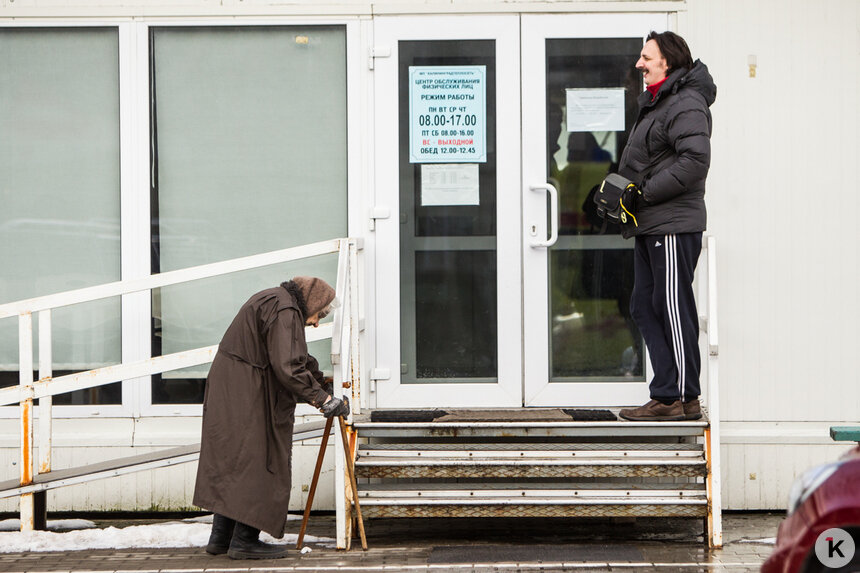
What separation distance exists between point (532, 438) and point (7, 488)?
9.08 ft

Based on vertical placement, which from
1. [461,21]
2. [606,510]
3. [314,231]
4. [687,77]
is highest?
[461,21]

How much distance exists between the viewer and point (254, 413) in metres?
5.40

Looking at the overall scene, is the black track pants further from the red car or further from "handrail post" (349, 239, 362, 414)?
the red car

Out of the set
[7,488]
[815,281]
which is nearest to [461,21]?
[815,281]

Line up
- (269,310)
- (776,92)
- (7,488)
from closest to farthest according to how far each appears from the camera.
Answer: (269,310)
(7,488)
(776,92)

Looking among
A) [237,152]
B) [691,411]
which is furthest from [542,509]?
[237,152]

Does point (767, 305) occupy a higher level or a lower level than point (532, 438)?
higher

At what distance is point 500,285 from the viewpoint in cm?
652

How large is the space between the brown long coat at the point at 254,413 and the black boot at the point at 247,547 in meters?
0.12

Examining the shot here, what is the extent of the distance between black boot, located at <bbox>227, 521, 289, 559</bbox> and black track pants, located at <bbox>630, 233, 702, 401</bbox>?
2104 mm

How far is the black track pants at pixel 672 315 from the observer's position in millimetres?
5676

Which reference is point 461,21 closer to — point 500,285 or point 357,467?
point 500,285

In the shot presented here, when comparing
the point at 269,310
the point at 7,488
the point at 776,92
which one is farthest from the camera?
the point at 776,92

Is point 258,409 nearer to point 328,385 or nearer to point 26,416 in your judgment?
point 328,385
